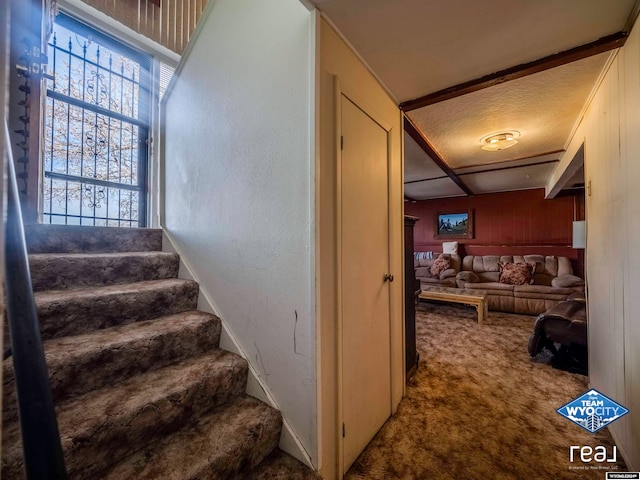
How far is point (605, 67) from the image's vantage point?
5.59 ft

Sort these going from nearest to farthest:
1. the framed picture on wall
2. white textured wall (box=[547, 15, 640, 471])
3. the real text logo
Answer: white textured wall (box=[547, 15, 640, 471]), the real text logo, the framed picture on wall

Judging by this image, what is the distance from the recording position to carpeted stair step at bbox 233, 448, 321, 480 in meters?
1.23

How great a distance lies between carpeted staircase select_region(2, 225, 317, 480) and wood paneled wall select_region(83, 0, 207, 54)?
2.33m

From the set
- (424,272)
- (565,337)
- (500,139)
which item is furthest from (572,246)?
(424,272)

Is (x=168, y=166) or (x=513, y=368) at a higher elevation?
(x=168, y=166)

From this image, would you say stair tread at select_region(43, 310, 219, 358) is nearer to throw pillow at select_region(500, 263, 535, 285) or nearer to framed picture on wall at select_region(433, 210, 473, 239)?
throw pillow at select_region(500, 263, 535, 285)

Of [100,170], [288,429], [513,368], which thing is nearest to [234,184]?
[288,429]

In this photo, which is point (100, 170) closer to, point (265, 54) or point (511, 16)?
point (265, 54)

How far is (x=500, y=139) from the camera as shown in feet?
9.25

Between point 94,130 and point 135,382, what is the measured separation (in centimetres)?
275

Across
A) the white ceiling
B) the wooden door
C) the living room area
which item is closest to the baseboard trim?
the wooden door

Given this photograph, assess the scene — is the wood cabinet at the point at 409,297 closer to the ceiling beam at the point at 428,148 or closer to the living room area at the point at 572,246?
the living room area at the point at 572,246

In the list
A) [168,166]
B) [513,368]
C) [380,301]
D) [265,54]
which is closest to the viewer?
[265,54]

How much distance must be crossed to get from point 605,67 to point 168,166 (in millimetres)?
3171
